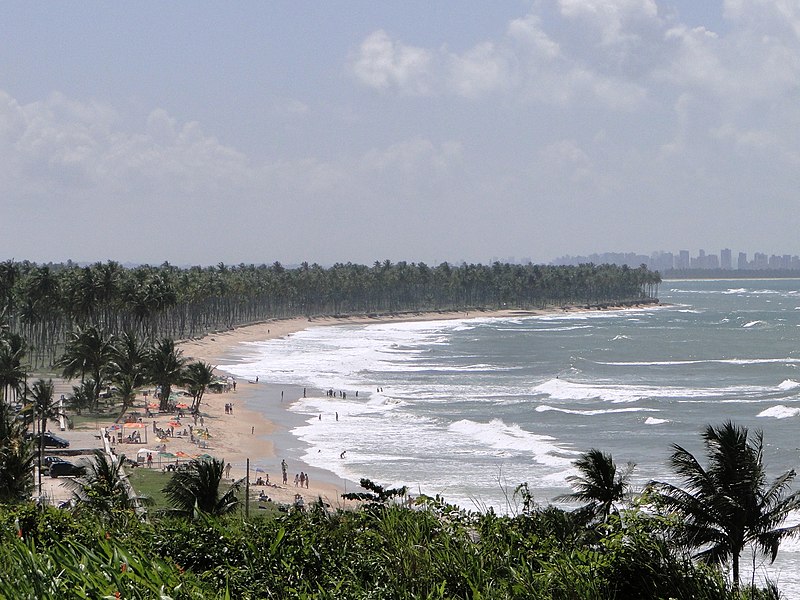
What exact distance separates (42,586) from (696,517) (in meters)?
14.2

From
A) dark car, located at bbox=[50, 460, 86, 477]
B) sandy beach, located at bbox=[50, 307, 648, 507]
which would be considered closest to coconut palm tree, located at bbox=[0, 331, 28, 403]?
sandy beach, located at bbox=[50, 307, 648, 507]

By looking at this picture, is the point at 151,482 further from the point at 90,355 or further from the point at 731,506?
the point at 731,506

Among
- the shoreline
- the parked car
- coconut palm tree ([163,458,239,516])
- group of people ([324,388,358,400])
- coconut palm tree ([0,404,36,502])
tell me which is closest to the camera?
coconut palm tree ([163,458,239,516])

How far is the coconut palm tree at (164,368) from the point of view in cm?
6372

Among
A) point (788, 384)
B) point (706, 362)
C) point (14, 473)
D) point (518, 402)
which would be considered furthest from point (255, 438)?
point (706, 362)

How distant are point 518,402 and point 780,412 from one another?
18016mm

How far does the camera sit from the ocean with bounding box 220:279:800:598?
45.5 m

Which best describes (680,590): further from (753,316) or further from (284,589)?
(753,316)

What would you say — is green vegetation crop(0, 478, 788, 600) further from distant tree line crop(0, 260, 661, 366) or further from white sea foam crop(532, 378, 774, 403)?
distant tree line crop(0, 260, 661, 366)

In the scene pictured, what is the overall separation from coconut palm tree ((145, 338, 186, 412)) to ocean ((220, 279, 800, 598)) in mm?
8517

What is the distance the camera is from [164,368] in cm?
6381

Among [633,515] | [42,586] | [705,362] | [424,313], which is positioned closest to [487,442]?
[633,515]

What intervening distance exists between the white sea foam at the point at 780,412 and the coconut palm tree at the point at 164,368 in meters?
39.1

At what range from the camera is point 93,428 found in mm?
54844
